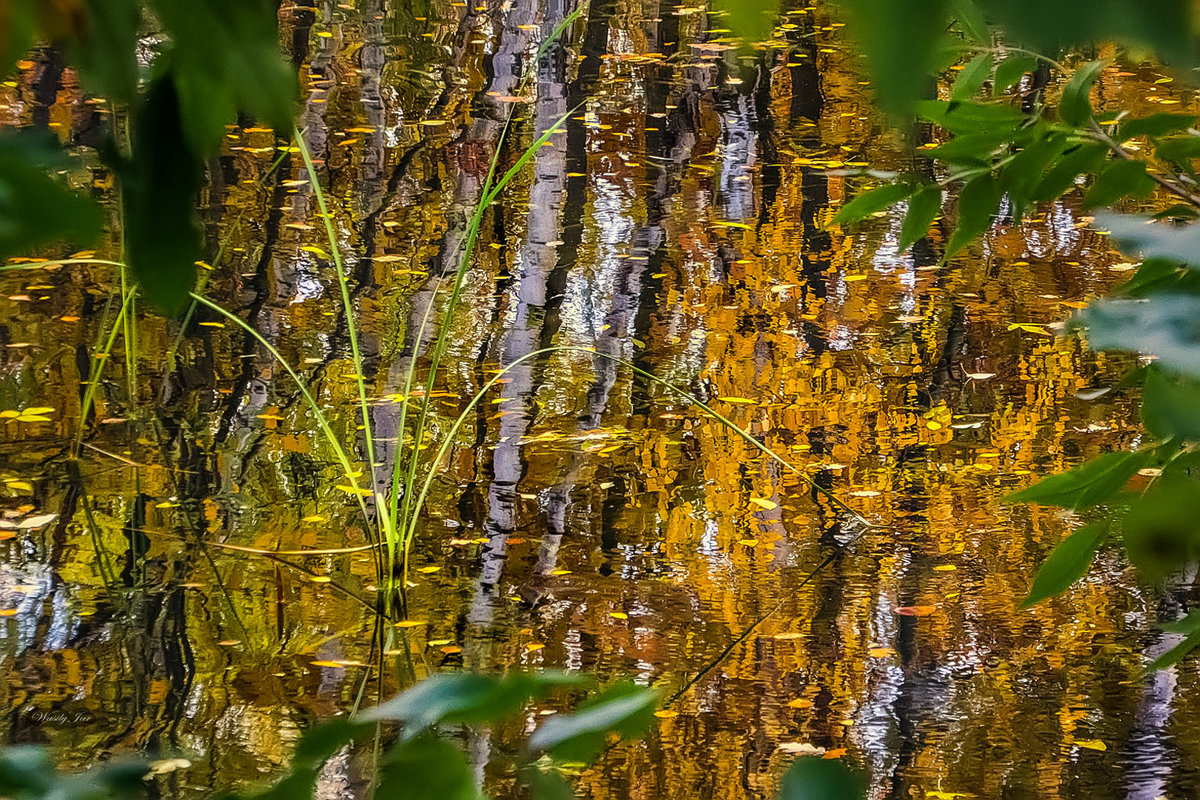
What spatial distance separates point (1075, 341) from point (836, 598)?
162 centimetres

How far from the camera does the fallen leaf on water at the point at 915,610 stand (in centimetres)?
268

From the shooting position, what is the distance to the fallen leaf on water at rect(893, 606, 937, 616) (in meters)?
2.68

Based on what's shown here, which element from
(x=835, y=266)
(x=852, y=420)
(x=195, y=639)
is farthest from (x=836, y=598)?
(x=835, y=266)

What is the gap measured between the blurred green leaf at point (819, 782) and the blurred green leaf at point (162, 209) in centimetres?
30

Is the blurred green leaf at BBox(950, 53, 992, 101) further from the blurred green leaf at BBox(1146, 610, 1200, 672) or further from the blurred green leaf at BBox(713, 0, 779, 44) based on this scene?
the blurred green leaf at BBox(713, 0, 779, 44)

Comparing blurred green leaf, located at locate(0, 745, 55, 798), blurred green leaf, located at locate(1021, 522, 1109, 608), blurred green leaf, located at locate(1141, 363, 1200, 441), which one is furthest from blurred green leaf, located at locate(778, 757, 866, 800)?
blurred green leaf, located at locate(1021, 522, 1109, 608)

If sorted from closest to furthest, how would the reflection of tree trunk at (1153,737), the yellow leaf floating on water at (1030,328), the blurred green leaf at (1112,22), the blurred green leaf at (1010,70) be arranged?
the blurred green leaf at (1112,22), the blurred green leaf at (1010,70), the reflection of tree trunk at (1153,737), the yellow leaf floating on water at (1030,328)

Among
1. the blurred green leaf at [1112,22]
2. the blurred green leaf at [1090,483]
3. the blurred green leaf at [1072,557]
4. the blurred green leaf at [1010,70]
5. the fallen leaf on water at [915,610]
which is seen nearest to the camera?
the blurred green leaf at [1112,22]

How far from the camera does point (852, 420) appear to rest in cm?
351

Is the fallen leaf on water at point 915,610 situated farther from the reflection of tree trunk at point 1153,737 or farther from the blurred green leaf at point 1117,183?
the blurred green leaf at point 1117,183

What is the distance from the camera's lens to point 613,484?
10.6 feet

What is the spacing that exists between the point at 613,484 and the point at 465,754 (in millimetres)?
2826

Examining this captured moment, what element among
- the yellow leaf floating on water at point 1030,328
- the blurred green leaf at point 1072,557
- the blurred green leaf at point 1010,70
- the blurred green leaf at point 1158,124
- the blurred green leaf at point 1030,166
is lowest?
the blurred green leaf at point 1072,557

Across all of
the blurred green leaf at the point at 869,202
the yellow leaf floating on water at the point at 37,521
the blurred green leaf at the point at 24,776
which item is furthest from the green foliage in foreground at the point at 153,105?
the yellow leaf floating on water at the point at 37,521
